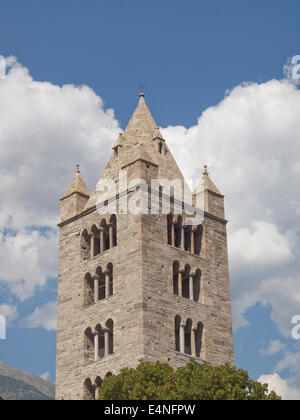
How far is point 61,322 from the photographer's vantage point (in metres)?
64.4

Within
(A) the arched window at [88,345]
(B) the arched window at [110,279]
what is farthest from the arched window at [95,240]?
(A) the arched window at [88,345]

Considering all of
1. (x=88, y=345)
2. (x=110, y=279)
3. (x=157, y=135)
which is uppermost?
(x=157, y=135)

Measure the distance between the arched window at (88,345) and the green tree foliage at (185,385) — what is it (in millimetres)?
11756

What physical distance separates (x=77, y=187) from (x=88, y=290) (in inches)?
353

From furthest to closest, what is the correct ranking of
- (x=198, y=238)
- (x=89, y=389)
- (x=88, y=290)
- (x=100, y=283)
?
(x=198, y=238), (x=100, y=283), (x=88, y=290), (x=89, y=389)

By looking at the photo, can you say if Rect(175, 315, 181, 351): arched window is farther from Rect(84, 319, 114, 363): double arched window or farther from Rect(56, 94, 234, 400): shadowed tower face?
Rect(84, 319, 114, 363): double arched window

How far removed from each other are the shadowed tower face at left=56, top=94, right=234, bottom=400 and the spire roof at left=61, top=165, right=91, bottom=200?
0.41ft

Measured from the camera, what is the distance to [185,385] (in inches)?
1855

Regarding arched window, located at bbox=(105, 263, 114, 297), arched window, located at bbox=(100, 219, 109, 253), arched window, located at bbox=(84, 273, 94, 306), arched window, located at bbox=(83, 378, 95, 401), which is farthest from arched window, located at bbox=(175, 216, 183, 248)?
arched window, located at bbox=(83, 378, 95, 401)

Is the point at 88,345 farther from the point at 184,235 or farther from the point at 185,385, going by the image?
the point at 185,385

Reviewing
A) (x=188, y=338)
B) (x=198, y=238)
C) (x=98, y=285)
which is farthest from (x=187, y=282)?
(x=98, y=285)

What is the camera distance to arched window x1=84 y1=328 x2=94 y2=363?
61.7 metres
